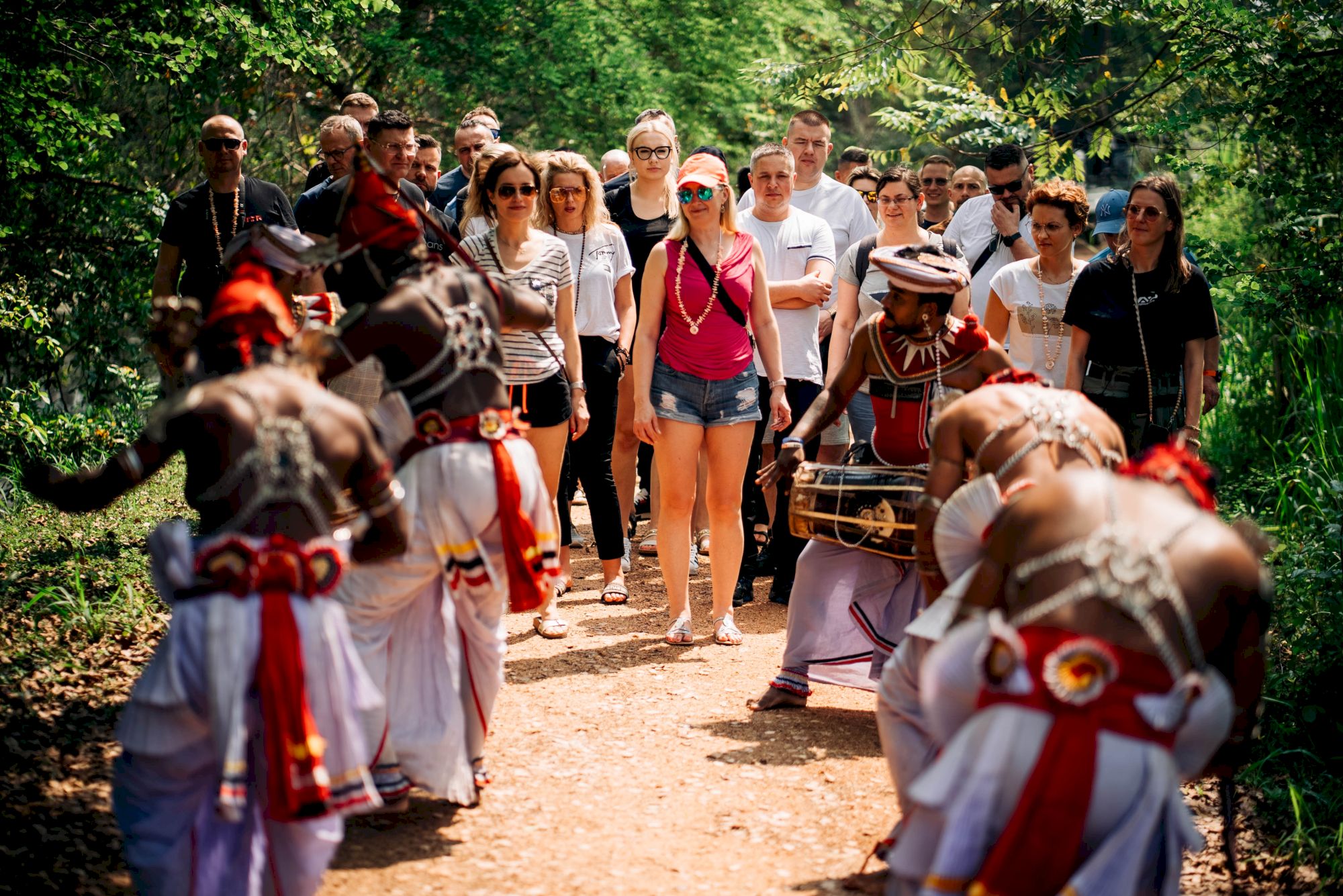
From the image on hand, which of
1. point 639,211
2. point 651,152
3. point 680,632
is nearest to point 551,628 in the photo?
point 680,632

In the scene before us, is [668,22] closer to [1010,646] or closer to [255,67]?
[255,67]

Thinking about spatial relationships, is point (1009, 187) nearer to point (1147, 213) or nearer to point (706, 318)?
point (1147, 213)

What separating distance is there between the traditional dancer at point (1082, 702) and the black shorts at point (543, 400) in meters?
3.81

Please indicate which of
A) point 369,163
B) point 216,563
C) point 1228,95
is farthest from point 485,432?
point 1228,95

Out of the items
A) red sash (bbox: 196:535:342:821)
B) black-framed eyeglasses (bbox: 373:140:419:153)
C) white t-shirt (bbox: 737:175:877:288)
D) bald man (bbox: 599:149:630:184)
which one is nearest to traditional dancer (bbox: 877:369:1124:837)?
red sash (bbox: 196:535:342:821)

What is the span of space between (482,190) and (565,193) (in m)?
0.75

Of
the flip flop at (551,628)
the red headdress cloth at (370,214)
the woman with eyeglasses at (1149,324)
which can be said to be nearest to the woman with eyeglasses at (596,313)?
the flip flop at (551,628)

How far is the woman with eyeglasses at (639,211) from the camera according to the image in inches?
331

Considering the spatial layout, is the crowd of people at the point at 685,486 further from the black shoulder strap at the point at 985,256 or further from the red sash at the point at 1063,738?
the black shoulder strap at the point at 985,256

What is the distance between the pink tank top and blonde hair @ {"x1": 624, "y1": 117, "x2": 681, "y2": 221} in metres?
1.15

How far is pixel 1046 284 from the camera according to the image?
7.32 m

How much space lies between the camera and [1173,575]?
11.2ft

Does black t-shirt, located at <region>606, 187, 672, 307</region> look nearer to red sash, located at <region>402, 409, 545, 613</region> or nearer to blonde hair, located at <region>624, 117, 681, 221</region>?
blonde hair, located at <region>624, 117, 681, 221</region>

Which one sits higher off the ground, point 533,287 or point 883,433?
point 533,287
